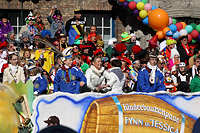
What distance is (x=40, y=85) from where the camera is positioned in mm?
7473

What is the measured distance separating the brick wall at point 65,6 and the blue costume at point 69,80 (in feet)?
16.6

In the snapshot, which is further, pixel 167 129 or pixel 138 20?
pixel 138 20

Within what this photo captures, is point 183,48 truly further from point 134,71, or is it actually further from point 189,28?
point 134,71

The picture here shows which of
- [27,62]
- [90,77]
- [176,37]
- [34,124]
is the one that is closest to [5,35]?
[27,62]

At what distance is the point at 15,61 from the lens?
26.2 feet

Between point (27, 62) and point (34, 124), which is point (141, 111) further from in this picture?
point (27, 62)

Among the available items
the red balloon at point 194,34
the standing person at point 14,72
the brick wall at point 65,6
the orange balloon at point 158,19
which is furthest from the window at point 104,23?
the standing person at point 14,72

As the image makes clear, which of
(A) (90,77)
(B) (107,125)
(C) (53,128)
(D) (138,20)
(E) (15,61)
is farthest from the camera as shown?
(D) (138,20)

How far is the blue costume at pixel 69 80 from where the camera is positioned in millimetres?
7262

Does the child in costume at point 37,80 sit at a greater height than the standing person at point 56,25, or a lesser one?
lesser

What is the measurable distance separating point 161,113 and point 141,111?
1.00ft

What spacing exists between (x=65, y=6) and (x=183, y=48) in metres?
4.41

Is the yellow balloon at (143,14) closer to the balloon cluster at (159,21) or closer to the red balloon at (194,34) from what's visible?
the balloon cluster at (159,21)

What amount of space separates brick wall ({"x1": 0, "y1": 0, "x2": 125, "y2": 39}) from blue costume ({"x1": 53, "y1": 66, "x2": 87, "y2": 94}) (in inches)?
199
